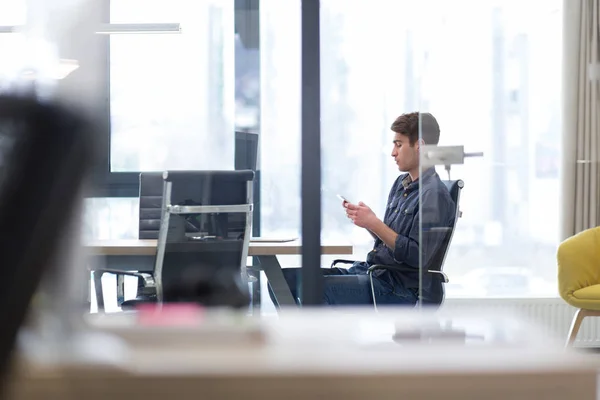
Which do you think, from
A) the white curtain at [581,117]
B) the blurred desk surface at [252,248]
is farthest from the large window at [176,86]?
the white curtain at [581,117]

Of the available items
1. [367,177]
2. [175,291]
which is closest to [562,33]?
[367,177]

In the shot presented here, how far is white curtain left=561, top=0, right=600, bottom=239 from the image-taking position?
4.43 metres

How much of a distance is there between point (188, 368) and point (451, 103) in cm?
368

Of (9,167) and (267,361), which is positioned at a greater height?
(9,167)

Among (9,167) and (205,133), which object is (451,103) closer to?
(205,133)

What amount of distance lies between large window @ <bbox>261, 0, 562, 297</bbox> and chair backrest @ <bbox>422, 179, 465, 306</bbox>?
590 mm

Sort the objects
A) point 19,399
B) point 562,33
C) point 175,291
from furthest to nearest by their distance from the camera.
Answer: point 562,33
point 175,291
point 19,399

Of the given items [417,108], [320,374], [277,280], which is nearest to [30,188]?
[320,374]

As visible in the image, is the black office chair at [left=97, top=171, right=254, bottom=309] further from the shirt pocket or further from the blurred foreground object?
the blurred foreground object

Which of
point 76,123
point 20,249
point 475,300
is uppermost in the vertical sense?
point 76,123

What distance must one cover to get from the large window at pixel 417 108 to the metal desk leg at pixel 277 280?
0.88 feet

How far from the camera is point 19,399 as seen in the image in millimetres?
667

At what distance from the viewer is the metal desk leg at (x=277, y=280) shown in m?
4.42

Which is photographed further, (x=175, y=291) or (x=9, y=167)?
(x=175, y=291)
